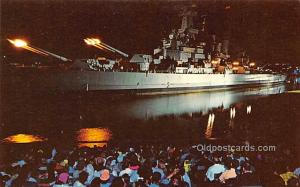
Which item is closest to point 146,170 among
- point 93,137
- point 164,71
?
point 93,137

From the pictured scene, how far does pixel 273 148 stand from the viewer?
687 centimetres

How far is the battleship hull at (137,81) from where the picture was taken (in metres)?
15.0

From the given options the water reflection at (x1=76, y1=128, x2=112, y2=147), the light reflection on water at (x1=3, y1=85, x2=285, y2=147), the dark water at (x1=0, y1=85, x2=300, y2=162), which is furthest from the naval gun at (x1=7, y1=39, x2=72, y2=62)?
the water reflection at (x1=76, y1=128, x2=112, y2=147)

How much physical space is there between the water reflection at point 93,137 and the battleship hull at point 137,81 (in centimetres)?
517

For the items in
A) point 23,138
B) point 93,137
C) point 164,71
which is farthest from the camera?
point 164,71

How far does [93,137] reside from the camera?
29.3ft

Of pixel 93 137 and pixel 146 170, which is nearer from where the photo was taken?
pixel 146 170

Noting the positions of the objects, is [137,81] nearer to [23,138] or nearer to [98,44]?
[98,44]

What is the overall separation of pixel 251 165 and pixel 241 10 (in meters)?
4.41

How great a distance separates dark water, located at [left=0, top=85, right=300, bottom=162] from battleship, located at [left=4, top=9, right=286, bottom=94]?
1.93 meters

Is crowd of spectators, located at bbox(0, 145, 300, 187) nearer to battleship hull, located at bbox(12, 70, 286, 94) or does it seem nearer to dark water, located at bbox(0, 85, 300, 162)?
dark water, located at bbox(0, 85, 300, 162)

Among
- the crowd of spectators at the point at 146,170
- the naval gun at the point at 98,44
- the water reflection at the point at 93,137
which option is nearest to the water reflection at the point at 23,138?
the water reflection at the point at 93,137

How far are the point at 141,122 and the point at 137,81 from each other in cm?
785

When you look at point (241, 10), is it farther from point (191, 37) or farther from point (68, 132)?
point (191, 37)
